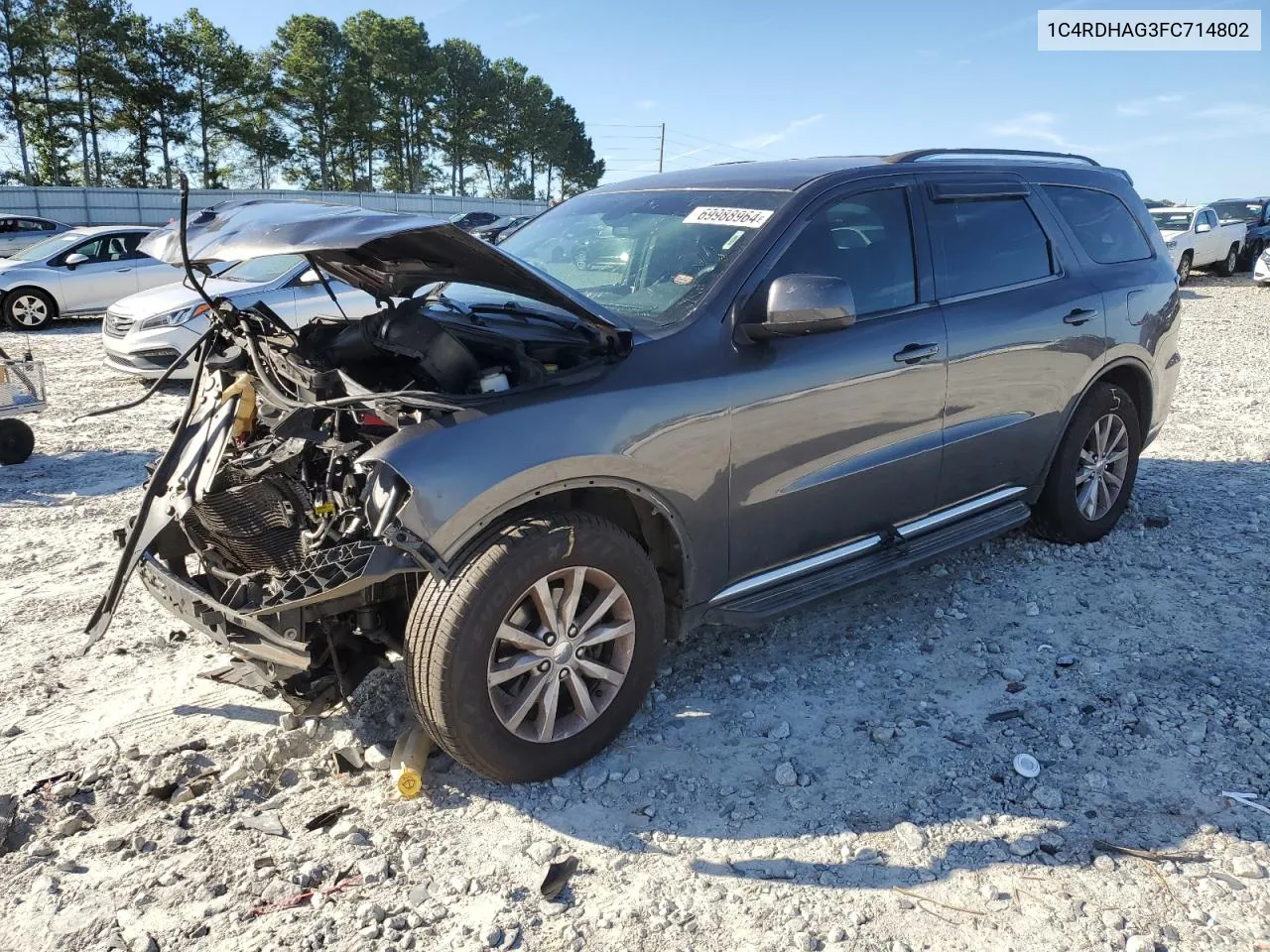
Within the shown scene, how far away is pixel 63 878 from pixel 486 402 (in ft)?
5.97

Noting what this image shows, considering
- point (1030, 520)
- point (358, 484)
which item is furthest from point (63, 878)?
point (1030, 520)

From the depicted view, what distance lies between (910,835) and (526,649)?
1.31 metres

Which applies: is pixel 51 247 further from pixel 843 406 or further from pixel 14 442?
pixel 843 406

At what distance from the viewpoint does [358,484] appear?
287 cm

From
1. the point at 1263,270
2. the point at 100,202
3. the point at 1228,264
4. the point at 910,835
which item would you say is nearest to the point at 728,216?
the point at 910,835

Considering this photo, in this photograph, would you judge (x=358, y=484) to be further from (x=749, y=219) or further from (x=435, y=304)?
(x=749, y=219)

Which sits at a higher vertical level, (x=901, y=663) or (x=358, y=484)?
(x=358, y=484)

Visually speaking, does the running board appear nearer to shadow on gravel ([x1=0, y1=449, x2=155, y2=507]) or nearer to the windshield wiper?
the windshield wiper

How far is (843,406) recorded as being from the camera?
3.59 m

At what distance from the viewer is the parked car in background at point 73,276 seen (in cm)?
1420

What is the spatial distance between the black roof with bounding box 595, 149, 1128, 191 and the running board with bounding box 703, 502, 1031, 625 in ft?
5.07

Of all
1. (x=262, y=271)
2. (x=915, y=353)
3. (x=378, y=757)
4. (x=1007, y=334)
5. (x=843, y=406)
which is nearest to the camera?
(x=378, y=757)

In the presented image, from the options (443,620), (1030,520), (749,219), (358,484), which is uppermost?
(749,219)

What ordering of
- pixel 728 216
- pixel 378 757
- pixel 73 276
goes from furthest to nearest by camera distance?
pixel 73 276 < pixel 728 216 < pixel 378 757
